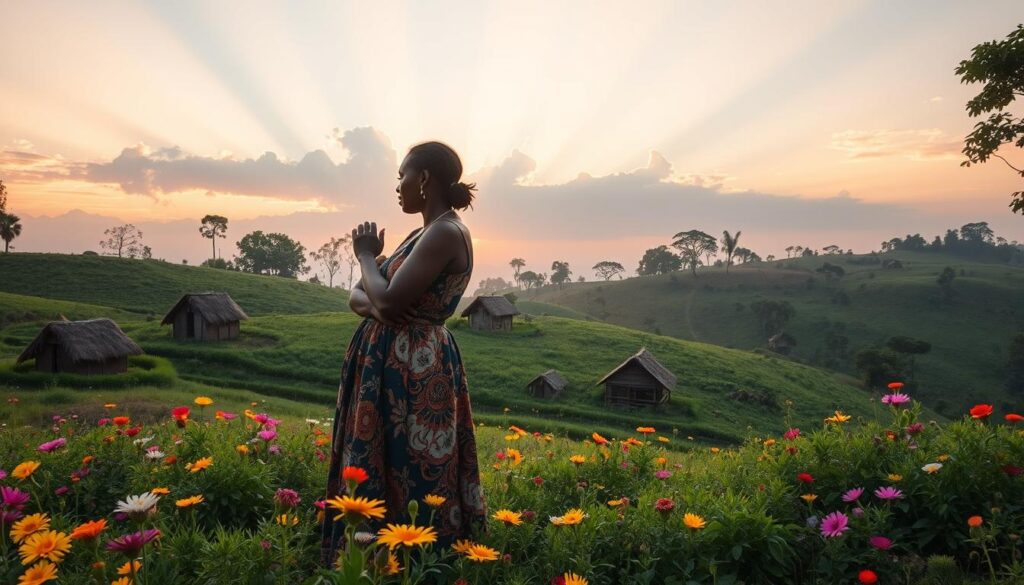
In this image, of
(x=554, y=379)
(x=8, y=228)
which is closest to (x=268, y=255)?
(x=8, y=228)

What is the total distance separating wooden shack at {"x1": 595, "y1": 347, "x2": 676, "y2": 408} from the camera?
87.3 feet

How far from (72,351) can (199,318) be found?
8683mm

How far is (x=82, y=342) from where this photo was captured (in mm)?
21250

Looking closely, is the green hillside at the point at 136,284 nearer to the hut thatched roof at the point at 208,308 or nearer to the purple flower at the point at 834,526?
the hut thatched roof at the point at 208,308

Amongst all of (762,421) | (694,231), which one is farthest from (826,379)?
(694,231)

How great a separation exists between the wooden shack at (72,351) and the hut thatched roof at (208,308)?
7031 mm

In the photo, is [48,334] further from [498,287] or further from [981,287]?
[498,287]

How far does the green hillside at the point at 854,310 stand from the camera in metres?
54.6

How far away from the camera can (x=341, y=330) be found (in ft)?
114

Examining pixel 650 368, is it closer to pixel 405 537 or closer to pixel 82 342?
pixel 82 342

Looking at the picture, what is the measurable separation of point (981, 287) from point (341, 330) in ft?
266

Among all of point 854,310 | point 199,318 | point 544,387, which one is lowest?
point 544,387

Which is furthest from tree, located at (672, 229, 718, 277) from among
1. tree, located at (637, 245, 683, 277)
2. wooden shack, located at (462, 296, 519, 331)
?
wooden shack, located at (462, 296, 519, 331)

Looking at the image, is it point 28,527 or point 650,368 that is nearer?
point 28,527
